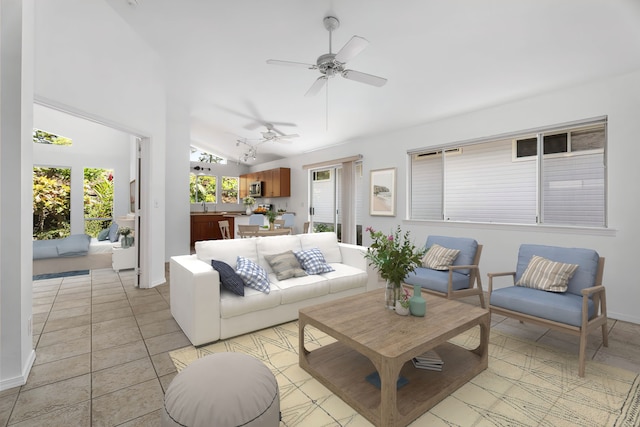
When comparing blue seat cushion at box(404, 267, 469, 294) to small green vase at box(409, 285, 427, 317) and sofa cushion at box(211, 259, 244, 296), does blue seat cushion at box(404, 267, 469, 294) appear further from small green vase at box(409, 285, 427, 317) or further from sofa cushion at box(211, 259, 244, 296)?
sofa cushion at box(211, 259, 244, 296)

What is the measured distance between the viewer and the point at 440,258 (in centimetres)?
354

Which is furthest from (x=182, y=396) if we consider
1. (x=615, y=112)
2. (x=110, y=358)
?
(x=615, y=112)

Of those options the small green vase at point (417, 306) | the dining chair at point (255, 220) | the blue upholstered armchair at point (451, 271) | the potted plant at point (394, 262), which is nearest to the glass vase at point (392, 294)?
the potted plant at point (394, 262)

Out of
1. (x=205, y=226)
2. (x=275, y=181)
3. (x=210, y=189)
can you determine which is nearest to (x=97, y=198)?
(x=205, y=226)

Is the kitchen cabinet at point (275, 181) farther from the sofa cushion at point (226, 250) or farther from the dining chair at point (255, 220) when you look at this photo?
the sofa cushion at point (226, 250)

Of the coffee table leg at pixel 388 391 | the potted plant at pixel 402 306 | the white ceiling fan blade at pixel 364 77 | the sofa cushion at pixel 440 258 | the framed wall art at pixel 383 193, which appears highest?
the white ceiling fan blade at pixel 364 77

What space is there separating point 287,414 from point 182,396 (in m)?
0.74

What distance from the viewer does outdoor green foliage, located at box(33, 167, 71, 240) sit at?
22.5 feet

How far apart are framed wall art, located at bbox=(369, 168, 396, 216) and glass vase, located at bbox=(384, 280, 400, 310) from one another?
3170mm

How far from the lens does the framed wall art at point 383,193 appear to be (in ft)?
17.3

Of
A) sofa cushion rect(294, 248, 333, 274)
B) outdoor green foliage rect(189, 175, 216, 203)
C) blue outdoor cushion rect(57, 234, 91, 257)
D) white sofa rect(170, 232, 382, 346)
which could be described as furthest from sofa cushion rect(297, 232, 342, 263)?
outdoor green foliage rect(189, 175, 216, 203)

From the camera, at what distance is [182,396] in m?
1.22

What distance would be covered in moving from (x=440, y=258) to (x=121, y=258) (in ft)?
17.5

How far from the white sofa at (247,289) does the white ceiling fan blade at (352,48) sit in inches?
83.4
